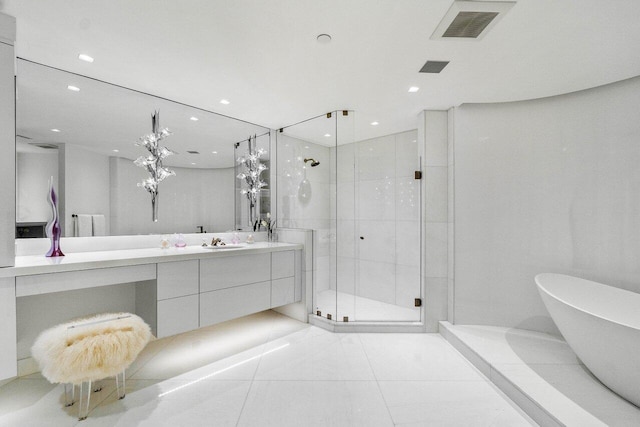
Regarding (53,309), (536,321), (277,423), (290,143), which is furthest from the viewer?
(290,143)

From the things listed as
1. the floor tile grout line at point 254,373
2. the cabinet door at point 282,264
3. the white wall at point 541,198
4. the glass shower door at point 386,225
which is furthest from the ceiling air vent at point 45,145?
the white wall at point 541,198

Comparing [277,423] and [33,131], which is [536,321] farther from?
[33,131]

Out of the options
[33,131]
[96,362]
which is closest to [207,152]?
[33,131]

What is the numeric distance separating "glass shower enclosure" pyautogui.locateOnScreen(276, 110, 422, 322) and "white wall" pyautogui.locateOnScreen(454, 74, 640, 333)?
0.60m

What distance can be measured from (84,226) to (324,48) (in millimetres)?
2483

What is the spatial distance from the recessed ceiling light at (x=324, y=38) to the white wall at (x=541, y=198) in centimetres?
185

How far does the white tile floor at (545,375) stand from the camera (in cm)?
157

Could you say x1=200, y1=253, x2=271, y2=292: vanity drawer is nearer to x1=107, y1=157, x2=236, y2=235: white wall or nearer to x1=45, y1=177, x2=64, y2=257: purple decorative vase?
x1=107, y1=157, x2=236, y2=235: white wall

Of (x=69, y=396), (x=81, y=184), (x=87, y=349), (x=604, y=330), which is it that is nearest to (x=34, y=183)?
(x=81, y=184)

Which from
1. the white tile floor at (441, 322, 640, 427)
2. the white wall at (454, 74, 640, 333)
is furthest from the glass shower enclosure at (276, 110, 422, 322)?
the white tile floor at (441, 322, 640, 427)

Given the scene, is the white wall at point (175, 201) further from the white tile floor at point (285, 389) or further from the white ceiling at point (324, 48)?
the white tile floor at point (285, 389)

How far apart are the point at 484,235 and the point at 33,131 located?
425 cm

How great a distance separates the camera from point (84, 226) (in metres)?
2.34

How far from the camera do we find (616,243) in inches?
96.6
